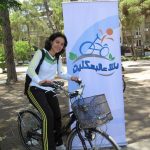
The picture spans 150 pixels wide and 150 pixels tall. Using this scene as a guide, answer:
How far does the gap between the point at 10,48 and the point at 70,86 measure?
48.7 ft

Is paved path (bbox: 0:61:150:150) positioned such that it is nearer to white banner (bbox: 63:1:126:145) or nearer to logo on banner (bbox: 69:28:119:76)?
white banner (bbox: 63:1:126:145)

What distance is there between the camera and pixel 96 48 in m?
6.85

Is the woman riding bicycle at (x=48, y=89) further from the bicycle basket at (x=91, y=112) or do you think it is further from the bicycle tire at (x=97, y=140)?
the bicycle basket at (x=91, y=112)

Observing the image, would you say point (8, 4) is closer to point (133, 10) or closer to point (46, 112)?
point (46, 112)

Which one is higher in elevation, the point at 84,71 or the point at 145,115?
the point at 84,71

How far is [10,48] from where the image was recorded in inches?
842

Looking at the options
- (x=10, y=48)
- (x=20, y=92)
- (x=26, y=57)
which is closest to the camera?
(x=20, y=92)

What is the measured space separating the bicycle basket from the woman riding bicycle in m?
0.49

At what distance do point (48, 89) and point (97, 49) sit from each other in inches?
43.9

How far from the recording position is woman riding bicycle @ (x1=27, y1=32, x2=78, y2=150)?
606 cm

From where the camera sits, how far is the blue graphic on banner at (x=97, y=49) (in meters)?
6.82

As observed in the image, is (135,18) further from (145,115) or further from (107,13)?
(107,13)

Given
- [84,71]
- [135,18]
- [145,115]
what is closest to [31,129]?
[84,71]

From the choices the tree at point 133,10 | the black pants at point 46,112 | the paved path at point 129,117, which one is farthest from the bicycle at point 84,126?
the tree at point 133,10
